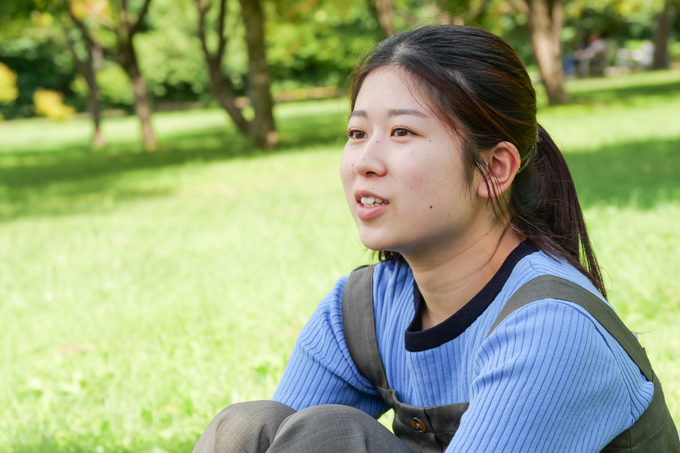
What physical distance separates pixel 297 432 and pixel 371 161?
2.17ft

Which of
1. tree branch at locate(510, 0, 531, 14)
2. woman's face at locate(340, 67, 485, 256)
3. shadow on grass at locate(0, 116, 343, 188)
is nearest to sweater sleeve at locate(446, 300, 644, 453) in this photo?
woman's face at locate(340, 67, 485, 256)

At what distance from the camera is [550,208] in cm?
191

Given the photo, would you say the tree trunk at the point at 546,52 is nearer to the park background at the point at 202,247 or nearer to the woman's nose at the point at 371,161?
the park background at the point at 202,247

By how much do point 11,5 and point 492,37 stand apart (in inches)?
571

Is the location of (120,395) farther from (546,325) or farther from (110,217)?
(110,217)

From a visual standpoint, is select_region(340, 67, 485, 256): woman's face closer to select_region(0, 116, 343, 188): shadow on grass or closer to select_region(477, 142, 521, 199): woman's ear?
select_region(477, 142, 521, 199): woman's ear

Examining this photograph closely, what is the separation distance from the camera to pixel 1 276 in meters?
5.81

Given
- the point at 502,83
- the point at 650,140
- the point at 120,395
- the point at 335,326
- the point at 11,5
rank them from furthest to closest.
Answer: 1. the point at 11,5
2. the point at 650,140
3. the point at 120,395
4. the point at 335,326
5. the point at 502,83

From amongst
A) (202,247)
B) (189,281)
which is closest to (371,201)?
(189,281)

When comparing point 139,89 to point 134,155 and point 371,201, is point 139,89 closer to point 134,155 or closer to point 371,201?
point 134,155

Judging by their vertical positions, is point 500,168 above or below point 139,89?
above

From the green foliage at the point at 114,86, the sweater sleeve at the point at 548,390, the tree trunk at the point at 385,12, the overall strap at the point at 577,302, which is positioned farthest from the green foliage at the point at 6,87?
the sweater sleeve at the point at 548,390

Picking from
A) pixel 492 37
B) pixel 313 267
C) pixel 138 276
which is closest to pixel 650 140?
pixel 313 267

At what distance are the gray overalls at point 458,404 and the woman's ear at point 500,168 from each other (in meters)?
0.28
